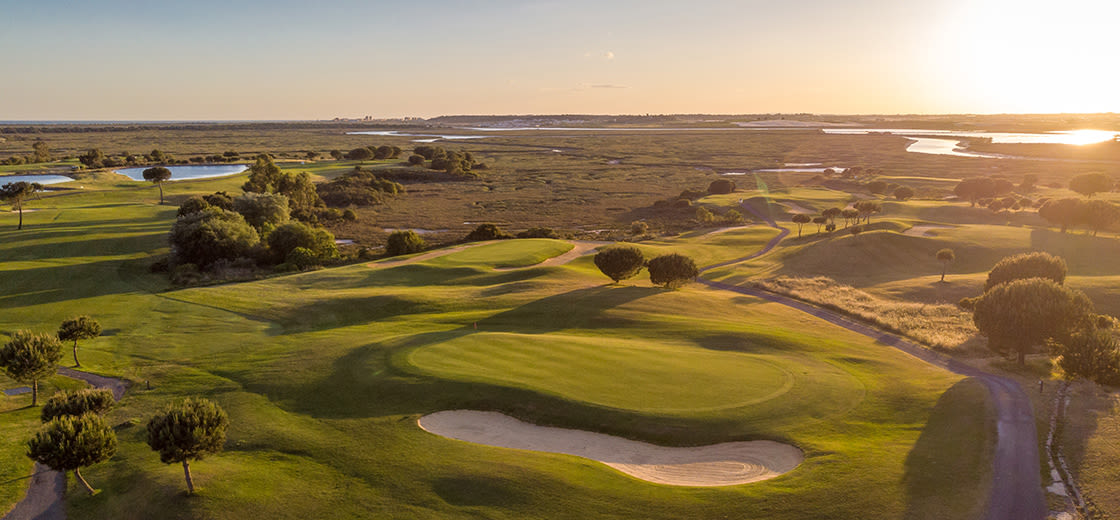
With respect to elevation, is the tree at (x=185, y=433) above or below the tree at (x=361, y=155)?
below

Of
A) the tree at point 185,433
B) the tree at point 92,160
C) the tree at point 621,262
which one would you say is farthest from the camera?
the tree at point 92,160

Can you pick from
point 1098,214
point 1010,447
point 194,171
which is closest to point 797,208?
point 1098,214

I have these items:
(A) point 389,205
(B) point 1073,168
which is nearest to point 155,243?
(A) point 389,205

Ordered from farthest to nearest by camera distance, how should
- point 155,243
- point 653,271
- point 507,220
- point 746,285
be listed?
point 507,220
point 155,243
point 746,285
point 653,271

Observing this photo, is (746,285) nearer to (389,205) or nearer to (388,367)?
(388,367)

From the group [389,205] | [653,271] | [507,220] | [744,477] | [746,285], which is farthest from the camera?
[389,205]

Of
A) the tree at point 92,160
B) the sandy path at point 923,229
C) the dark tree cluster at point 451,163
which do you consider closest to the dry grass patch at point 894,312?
the sandy path at point 923,229

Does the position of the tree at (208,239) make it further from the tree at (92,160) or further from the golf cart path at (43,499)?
the tree at (92,160)
